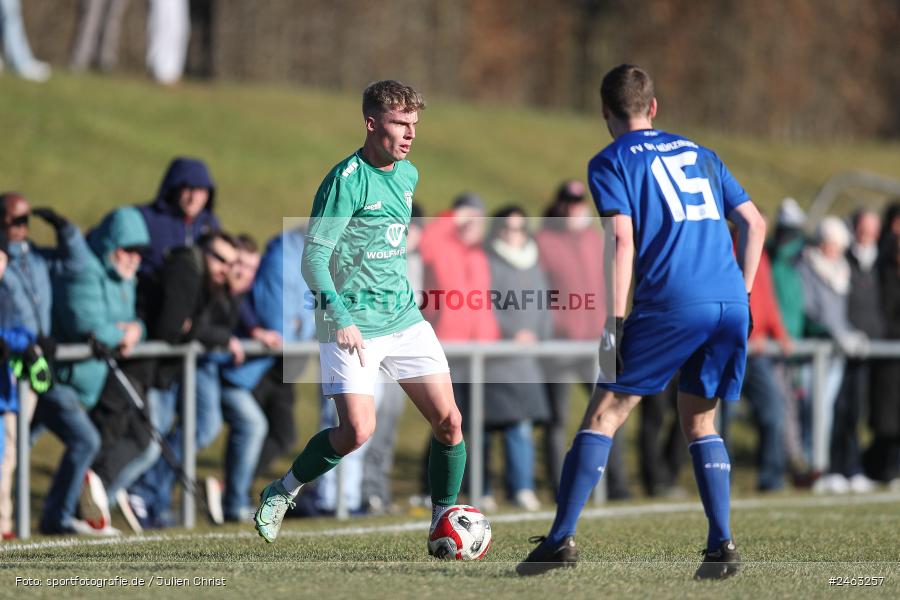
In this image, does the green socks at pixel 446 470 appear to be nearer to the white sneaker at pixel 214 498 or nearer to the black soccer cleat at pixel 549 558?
the black soccer cleat at pixel 549 558

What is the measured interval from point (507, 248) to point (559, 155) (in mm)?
14662

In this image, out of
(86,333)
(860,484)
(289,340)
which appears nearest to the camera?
(86,333)

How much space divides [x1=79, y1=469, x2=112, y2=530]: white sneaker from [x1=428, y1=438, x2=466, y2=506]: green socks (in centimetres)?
308

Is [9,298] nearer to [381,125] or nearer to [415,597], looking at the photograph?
[381,125]

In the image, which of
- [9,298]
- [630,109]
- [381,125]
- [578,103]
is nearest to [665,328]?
[630,109]

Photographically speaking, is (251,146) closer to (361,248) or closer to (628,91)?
(361,248)

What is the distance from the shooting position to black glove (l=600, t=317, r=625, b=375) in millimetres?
6938

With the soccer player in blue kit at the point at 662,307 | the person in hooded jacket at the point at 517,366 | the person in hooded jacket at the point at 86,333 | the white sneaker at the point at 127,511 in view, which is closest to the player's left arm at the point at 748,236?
the soccer player in blue kit at the point at 662,307

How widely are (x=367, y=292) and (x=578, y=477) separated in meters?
1.35

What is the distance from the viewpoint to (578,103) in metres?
35.7

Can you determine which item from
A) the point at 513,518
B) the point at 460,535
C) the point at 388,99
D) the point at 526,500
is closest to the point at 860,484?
the point at 526,500

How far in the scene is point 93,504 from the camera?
10273 mm

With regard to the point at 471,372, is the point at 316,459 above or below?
below

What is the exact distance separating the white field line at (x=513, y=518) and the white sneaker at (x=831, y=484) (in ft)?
1.94
